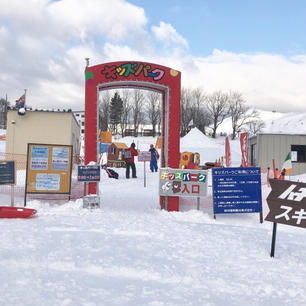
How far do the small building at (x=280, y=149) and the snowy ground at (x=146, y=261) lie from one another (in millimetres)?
12274

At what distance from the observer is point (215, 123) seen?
7125cm

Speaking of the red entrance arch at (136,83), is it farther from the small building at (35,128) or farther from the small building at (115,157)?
the small building at (115,157)

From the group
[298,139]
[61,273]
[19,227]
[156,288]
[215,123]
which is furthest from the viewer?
[215,123]

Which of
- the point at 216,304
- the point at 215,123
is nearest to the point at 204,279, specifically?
the point at 216,304

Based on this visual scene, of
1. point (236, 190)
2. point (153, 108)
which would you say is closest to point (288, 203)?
point (236, 190)

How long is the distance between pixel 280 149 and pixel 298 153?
1.20 meters

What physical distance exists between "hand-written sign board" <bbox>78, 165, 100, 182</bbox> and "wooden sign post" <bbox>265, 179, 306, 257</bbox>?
452cm

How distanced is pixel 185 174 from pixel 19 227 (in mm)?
4088

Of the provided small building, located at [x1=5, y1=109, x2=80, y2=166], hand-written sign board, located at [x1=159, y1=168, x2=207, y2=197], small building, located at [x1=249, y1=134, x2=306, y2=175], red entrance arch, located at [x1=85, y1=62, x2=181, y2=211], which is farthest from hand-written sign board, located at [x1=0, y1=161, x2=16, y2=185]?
small building, located at [x1=249, y1=134, x2=306, y2=175]

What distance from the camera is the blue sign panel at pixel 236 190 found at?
25.7 ft

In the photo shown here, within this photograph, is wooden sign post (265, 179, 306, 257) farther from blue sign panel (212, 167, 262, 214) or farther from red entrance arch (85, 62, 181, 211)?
red entrance arch (85, 62, 181, 211)

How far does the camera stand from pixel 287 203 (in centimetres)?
539

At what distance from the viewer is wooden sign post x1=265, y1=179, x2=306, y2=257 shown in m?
5.32

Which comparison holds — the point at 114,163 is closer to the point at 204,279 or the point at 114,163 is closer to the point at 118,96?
the point at 204,279
